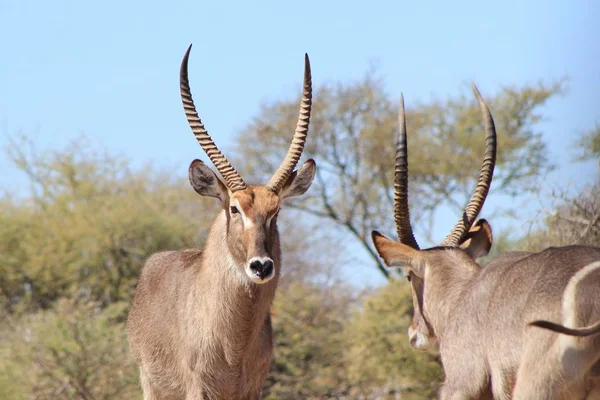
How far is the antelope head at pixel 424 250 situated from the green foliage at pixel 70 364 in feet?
32.5

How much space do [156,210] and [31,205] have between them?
11.3 feet

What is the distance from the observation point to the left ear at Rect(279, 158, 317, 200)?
29.8 ft

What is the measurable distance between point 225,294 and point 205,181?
819 millimetres

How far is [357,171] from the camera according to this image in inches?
1297

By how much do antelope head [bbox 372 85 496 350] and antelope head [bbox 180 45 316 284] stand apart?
965 mm

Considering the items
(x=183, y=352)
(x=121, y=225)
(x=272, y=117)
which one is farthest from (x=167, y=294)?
(x=272, y=117)

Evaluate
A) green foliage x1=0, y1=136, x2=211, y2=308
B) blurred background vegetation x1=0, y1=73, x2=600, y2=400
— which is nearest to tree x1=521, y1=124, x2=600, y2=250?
blurred background vegetation x1=0, y1=73, x2=600, y2=400

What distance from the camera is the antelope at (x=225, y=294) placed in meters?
8.64

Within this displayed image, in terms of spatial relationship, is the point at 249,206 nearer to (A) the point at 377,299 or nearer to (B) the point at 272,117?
(A) the point at 377,299

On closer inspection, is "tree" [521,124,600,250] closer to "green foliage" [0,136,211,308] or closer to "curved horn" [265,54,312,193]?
"curved horn" [265,54,312,193]

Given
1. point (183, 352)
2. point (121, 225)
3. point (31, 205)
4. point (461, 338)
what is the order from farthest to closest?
1. point (31, 205)
2. point (121, 225)
3. point (183, 352)
4. point (461, 338)

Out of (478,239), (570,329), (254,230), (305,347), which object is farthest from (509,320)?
(305,347)

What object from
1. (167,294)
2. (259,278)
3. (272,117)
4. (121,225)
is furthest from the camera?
(272,117)

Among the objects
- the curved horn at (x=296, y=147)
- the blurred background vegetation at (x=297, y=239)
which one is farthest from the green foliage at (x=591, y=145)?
the curved horn at (x=296, y=147)
